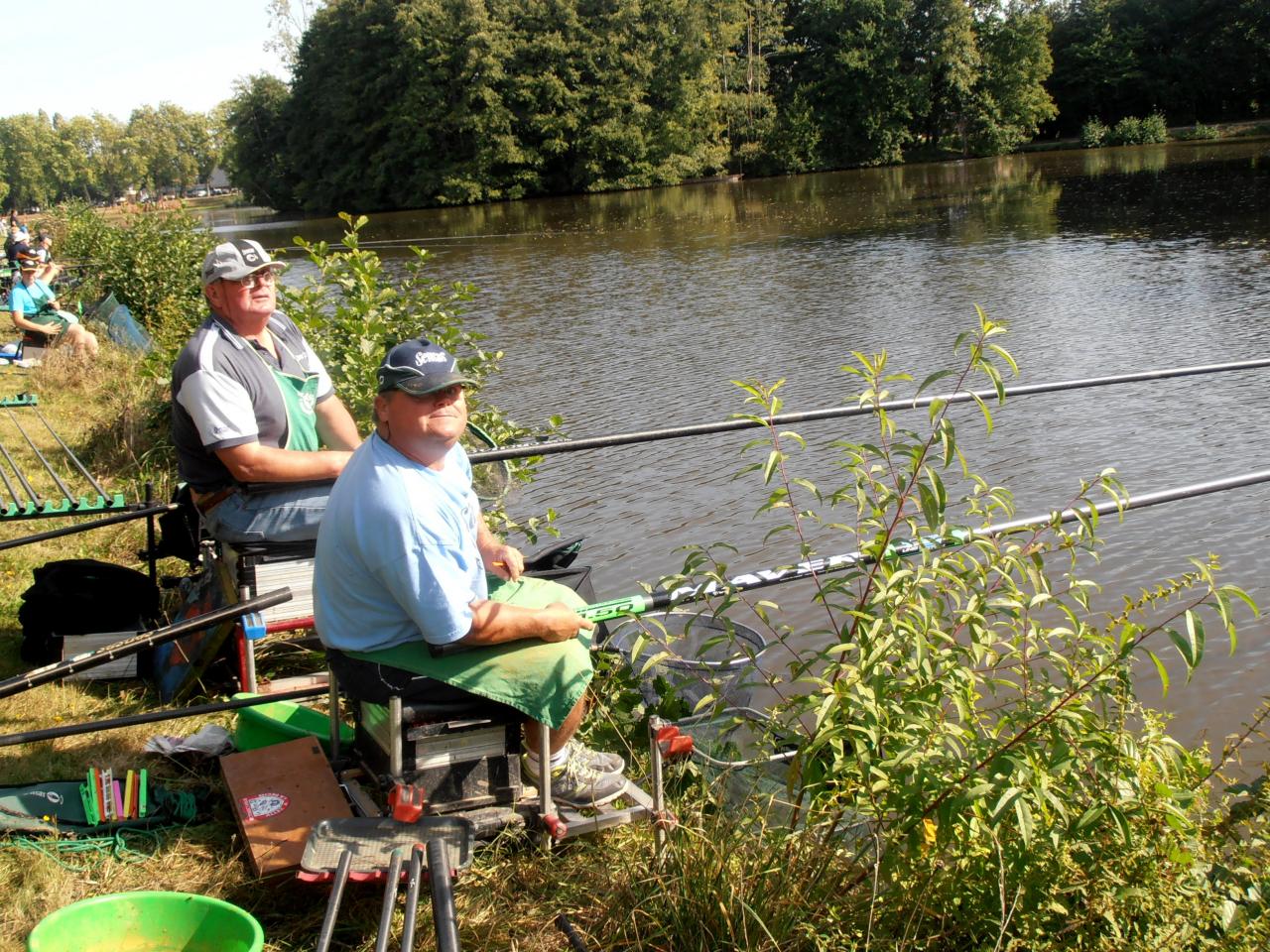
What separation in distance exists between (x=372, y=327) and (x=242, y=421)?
77.1 inches

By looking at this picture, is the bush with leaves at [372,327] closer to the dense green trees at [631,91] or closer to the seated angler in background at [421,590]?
the seated angler in background at [421,590]

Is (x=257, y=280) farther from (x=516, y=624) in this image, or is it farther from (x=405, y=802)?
(x=405, y=802)

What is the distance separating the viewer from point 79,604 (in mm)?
4512

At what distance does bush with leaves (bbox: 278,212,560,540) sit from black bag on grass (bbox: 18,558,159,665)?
1318 mm

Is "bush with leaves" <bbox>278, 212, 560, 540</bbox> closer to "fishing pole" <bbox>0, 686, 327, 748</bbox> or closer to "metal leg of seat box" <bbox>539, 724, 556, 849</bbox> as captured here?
"fishing pole" <bbox>0, 686, 327, 748</bbox>

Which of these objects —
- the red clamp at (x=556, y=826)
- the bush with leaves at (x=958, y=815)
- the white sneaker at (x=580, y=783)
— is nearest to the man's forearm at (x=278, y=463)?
the white sneaker at (x=580, y=783)

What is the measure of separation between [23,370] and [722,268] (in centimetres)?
1102

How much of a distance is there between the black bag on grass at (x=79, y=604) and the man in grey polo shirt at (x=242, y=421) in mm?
761

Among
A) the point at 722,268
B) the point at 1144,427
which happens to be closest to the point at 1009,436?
the point at 1144,427

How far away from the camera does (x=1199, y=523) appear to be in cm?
731

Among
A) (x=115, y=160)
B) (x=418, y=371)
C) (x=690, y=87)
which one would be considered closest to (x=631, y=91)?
(x=690, y=87)

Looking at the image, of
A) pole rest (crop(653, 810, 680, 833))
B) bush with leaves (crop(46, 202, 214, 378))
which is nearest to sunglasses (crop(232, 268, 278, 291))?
pole rest (crop(653, 810, 680, 833))

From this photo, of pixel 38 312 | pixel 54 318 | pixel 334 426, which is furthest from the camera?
pixel 38 312

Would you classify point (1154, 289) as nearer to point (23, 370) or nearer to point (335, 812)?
point (23, 370)
